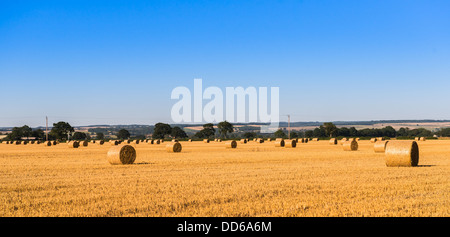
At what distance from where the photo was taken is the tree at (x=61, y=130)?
137m

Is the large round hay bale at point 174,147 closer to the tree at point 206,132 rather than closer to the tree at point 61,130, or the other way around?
the tree at point 61,130

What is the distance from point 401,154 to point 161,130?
127 meters

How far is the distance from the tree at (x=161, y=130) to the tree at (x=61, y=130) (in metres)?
23.6

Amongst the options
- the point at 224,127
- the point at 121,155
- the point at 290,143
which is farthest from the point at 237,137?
the point at 121,155

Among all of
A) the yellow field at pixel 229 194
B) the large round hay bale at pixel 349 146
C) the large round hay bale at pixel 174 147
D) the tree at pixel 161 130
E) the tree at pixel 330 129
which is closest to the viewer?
the yellow field at pixel 229 194

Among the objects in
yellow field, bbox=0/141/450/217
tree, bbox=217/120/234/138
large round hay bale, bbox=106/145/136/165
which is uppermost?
tree, bbox=217/120/234/138

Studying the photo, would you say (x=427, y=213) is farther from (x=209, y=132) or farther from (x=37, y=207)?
(x=209, y=132)

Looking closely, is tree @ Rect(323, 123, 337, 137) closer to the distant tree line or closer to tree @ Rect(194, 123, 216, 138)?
the distant tree line

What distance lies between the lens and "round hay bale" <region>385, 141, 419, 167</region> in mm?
22406

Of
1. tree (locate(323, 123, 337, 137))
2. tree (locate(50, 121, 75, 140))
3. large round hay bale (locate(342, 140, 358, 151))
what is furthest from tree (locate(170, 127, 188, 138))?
large round hay bale (locate(342, 140, 358, 151))

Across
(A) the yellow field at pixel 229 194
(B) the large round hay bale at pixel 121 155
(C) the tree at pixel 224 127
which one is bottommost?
(A) the yellow field at pixel 229 194

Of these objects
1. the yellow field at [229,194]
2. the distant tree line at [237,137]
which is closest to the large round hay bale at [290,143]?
the yellow field at [229,194]

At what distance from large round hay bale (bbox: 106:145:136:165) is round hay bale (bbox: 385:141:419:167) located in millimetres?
12785
